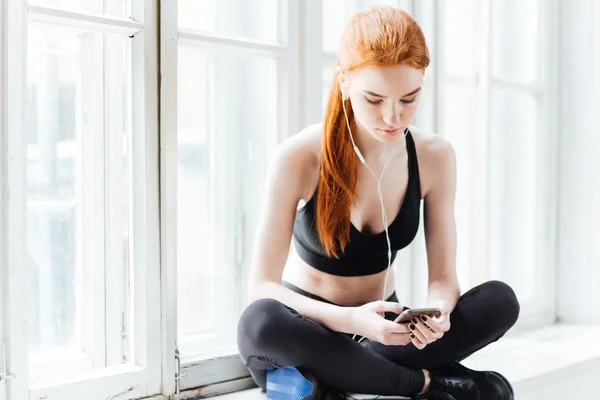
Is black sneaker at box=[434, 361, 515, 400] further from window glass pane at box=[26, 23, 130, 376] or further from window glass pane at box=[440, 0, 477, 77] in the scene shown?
window glass pane at box=[440, 0, 477, 77]

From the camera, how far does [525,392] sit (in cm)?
151

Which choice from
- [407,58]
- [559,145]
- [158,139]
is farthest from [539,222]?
[158,139]

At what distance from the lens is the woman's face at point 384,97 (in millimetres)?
1096

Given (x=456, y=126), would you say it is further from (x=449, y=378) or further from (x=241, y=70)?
(x=449, y=378)

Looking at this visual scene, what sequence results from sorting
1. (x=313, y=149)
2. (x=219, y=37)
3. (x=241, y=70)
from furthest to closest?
(x=241, y=70) < (x=219, y=37) < (x=313, y=149)

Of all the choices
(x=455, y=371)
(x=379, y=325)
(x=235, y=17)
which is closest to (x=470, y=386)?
(x=455, y=371)

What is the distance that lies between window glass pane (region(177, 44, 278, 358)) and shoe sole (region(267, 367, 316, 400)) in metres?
0.44

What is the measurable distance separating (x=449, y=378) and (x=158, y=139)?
674 mm

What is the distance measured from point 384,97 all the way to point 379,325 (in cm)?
36

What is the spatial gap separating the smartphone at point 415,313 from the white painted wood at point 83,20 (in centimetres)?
66

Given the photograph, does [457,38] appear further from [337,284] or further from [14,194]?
[14,194]

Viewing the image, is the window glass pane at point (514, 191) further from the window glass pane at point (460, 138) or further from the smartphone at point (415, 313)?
the smartphone at point (415, 313)

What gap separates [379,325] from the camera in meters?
Answer: 1.09

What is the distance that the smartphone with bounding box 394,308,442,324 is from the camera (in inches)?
42.6
